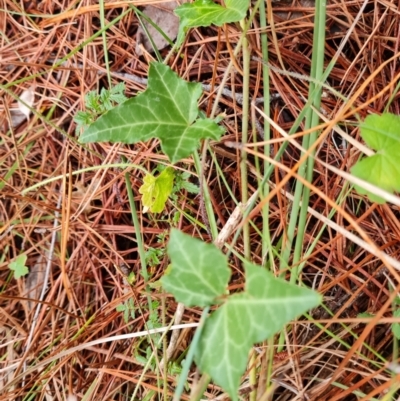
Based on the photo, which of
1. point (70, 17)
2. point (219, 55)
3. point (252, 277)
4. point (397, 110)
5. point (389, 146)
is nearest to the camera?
point (252, 277)

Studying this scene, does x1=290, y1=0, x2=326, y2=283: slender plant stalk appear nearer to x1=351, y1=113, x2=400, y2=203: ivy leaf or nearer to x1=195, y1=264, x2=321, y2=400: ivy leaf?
x1=351, y1=113, x2=400, y2=203: ivy leaf

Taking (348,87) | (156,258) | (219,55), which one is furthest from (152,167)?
(348,87)

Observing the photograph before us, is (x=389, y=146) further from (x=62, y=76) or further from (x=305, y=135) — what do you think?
(x=62, y=76)

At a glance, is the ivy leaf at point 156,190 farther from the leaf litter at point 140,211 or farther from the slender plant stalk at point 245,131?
the slender plant stalk at point 245,131

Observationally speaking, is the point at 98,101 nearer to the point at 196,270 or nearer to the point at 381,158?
the point at 196,270

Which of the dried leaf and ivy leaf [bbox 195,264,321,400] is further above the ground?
ivy leaf [bbox 195,264,321,400]

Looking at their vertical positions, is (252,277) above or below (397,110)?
below

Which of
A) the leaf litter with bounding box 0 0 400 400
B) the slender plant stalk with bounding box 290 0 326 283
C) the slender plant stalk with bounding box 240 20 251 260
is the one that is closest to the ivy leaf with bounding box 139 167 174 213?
the leaf litter with bounding box 0 0 400 400
